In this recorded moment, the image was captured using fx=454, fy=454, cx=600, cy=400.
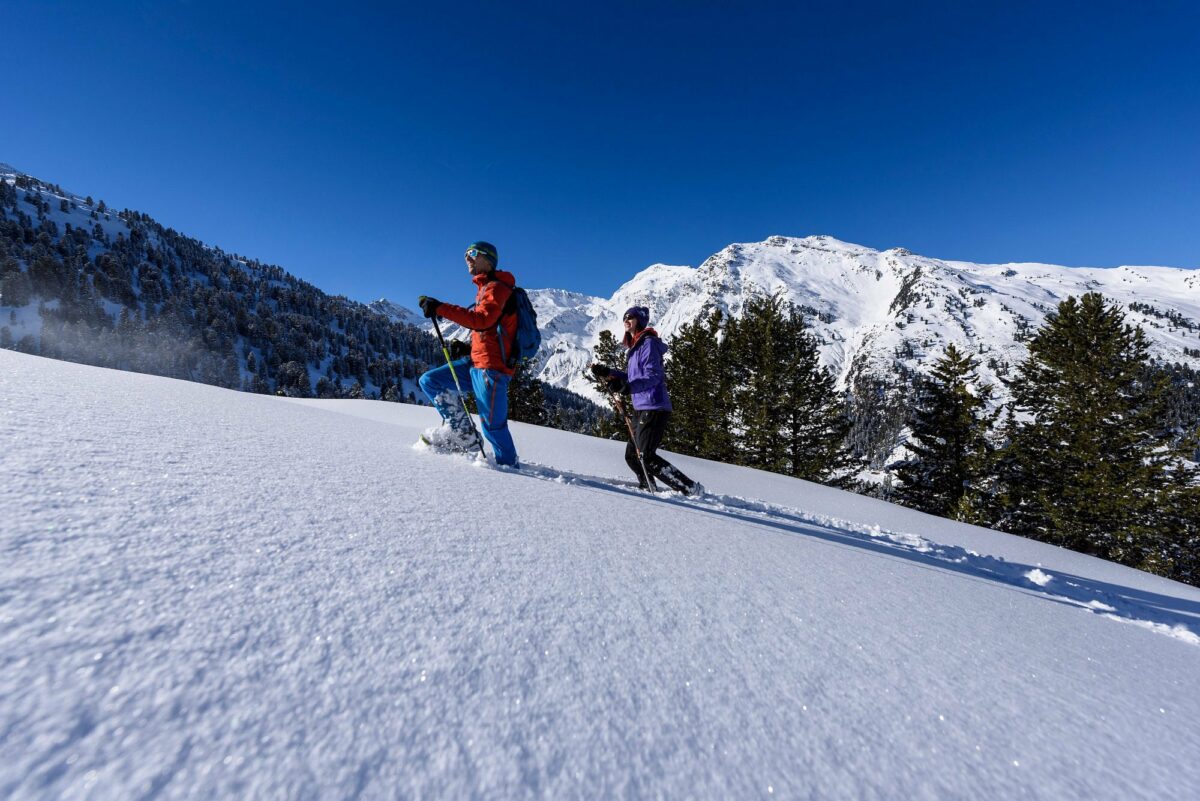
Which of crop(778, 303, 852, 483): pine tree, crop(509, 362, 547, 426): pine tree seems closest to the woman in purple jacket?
crop(778, 303, 852, 483): pine tree

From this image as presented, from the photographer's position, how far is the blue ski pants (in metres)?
4.05

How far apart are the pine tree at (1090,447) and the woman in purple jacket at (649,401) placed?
1836 centimetres

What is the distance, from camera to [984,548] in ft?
17.2

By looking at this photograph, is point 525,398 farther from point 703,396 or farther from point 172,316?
point 172,316

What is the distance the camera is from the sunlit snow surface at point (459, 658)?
74 cm

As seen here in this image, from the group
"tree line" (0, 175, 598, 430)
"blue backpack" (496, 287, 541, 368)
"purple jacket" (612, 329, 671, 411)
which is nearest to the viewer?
"blue backpack" (496, 287, 541, 368)

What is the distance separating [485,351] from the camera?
4.02 metres

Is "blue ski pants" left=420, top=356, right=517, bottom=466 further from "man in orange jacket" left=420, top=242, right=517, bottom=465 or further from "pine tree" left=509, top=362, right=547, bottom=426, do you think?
"pine tree" left=509, top=362, right=547, bottom=426

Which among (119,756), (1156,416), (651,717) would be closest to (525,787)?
(651,717)

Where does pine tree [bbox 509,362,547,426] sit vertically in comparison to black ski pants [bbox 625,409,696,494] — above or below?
above

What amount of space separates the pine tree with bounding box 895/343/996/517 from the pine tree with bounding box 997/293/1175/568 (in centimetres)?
118

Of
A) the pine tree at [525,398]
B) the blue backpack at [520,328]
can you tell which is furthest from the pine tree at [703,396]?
the blue backpack at [520,328]

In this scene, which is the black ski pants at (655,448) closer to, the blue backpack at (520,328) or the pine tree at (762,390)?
the blue backpack at (520,328)

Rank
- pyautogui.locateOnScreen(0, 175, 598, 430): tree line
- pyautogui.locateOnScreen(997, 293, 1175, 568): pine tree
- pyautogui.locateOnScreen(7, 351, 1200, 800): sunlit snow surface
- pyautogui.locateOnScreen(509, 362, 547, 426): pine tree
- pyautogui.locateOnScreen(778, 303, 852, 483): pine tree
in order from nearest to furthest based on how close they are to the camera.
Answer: pyautogui.locateOnScreen(7, 351, 1200, 800): sunlit snow surface → pyautogui.locateOnScreen(997, 293, 1175, 568): pine tree → pyautogui.locateOnScreen(778, 303, 852, 483): pine tree → pyautogui.locateOnScreen(509, 362, 547, 426): pine tree → pyautogui.locateOnScreen(0, 175, 598, 430): tree line
